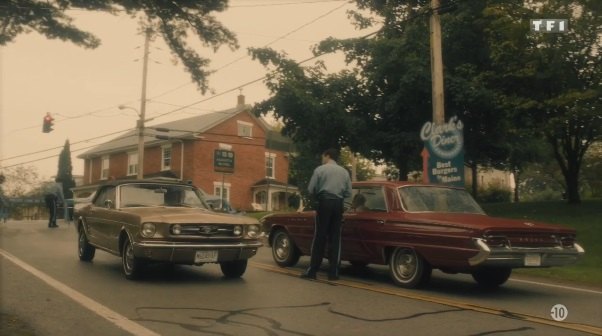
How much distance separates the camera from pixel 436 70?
50.3ft

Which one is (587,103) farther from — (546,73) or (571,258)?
(571,258)

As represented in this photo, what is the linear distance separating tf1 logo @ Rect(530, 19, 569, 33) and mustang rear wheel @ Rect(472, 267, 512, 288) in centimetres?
1174

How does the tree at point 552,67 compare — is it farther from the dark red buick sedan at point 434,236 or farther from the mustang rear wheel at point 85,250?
the mustang rear wheel at point 85,250

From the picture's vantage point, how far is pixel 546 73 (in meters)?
19.1

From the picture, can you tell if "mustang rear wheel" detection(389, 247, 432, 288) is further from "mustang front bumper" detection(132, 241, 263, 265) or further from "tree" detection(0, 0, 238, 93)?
"tree" detection(0, 0, 238, 93)

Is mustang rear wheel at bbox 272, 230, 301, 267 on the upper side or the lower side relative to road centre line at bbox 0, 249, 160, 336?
upper

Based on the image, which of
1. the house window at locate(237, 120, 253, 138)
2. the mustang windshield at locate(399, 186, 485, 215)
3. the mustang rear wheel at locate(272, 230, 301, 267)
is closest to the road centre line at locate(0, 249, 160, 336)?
the mustang rear wheel at locate(272, 230, 301, 267)

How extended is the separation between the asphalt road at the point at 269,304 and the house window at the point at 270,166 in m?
39.9

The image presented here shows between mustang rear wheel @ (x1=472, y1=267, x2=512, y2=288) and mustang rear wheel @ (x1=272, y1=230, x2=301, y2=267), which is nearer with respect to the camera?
mustang rear wheel @ (x1=472, y1=267, x2=512, y2=288)

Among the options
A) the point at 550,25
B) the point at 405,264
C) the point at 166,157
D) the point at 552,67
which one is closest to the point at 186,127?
the point at 166,157

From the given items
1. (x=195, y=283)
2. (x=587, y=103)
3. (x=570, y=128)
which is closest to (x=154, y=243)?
(x=195, y=283)

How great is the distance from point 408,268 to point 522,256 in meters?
1.51

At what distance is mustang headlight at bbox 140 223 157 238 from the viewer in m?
8.20

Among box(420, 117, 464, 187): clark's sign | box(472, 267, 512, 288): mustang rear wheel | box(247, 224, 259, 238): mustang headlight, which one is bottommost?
box(472, 267, 512, 288): mustang rear wheel
